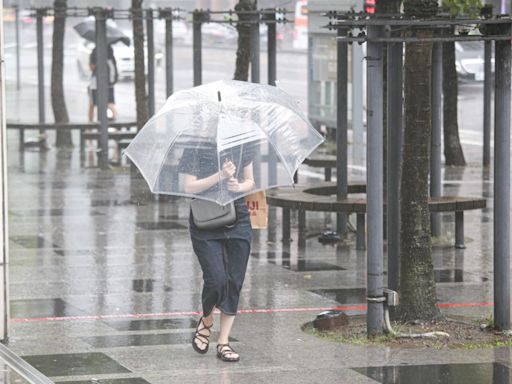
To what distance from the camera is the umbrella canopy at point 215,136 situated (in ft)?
28.5

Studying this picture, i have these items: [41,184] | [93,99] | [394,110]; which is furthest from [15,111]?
[394,110]

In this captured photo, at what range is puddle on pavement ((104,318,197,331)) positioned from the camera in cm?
990

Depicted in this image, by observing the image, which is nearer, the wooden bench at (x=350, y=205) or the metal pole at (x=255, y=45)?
the wooden bench at (x=350, y=205)

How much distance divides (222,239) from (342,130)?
6.19 metres

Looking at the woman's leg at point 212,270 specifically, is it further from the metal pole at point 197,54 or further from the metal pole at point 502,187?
the metal pole at point 197,54

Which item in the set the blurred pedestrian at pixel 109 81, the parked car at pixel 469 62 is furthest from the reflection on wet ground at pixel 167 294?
the parked car at pixel 469 62

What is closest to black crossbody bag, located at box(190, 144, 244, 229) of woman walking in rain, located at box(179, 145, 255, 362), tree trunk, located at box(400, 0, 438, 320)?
woman walking in rain, located at box(179, 145, 255, 362)

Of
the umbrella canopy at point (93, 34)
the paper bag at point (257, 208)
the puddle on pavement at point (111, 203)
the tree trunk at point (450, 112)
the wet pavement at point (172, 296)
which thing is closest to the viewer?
the wet pavement at point (172, 296)

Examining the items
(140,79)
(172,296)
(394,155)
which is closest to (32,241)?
(172,296)

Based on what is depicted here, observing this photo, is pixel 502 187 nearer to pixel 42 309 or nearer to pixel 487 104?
pixel 42 309

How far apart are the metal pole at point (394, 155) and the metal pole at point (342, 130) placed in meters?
3.96

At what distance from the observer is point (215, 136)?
8656 millimetres

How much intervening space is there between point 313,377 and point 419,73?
2.69 metres

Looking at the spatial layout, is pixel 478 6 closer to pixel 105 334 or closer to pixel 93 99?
pixel 105 334
